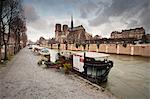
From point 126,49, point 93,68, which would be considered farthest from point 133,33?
point 93,68

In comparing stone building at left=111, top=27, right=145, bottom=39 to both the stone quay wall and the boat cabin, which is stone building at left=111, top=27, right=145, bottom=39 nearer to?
the stone quay wall

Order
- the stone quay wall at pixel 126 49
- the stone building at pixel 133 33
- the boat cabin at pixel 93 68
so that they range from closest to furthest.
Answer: the boat cabin at pixel 93 68 < the stone quay wall at pixel 126 49 < the stone building at pixel 133 33

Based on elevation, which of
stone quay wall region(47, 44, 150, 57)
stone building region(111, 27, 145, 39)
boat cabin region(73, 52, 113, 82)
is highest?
stone building region(111, 27, 145, 39)

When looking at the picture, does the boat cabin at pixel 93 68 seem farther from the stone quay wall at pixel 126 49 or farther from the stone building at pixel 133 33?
the stone building at pixel 133 33

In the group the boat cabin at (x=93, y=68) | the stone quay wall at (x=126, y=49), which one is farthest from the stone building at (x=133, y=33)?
the boat cabin at (x=93, y=68)

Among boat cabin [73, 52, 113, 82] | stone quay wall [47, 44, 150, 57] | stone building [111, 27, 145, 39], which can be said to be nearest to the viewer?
boat cabin [73, 52, 113, 82]

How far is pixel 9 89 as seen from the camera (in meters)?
11.5

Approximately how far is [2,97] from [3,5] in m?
17.8

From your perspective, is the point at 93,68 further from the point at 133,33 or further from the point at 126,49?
the point at 133,33

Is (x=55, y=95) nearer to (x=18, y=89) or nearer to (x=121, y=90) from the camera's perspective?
(x=18, y=89)

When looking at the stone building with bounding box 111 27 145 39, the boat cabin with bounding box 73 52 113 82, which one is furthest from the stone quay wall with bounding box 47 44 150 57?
the stone building with bounding box 111 27 145 39

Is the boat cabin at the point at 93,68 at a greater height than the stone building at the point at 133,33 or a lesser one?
lesser

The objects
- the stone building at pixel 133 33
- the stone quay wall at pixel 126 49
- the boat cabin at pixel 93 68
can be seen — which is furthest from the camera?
the stone building at pixel 133 33

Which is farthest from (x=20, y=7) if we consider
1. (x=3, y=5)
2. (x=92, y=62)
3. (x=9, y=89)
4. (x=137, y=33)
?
(x=137, y=33)
